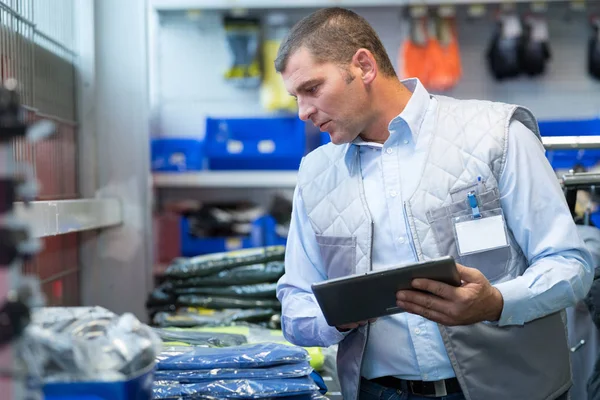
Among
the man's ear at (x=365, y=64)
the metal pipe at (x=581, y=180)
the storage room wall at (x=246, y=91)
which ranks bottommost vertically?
the metal pipe at (x=581, y=180)

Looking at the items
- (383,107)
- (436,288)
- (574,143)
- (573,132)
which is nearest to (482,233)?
(436,288)

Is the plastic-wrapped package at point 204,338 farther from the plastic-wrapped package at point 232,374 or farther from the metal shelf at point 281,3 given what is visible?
the metal shelf at point 281,3

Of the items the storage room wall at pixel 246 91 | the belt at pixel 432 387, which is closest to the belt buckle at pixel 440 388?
the belt at pixel 432 387

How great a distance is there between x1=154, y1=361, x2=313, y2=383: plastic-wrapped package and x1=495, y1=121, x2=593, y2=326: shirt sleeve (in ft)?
1.55

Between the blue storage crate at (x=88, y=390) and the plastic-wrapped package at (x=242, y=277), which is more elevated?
the blue storage crate at (x=88, y=390)

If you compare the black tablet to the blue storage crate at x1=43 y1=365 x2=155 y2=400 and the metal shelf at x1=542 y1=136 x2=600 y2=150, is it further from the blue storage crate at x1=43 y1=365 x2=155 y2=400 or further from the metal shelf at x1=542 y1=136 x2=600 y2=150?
the metal shelf at x1=542 y1=136 x2=600 y2=150

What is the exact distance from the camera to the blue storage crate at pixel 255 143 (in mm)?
4371

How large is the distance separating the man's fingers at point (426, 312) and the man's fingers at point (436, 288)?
43 millimetres

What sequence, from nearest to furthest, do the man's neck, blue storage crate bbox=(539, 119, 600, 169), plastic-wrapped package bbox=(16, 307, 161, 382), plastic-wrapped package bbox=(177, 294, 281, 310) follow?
plastic-wrapped package bbox=(16, 307, 161, 382)
the man's neck
plastic-wrapped package bbox=(177, 294, 281, 310)
blue storage crate bbox=(539, 119, 600, 169)

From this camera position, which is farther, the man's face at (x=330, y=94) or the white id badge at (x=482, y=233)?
the man's face at (x=330, y=94)

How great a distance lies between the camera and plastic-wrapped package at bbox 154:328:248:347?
6.31ft

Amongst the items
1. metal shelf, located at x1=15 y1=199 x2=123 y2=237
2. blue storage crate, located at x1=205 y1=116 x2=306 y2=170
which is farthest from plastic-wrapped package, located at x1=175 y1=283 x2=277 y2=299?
blue storage crate, located at x1=205 y1=116 x2=306 y2=170

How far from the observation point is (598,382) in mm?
1994

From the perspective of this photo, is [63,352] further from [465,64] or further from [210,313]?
[465,64]
